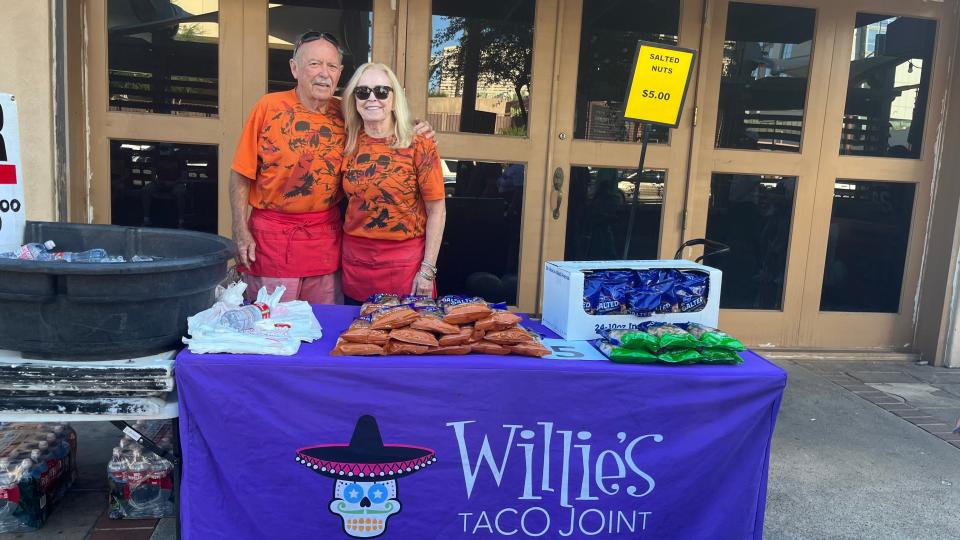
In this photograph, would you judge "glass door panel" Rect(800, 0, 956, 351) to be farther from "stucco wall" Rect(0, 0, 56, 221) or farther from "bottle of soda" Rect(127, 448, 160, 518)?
"stucco wall" Rect(0, 0, 56, 221)

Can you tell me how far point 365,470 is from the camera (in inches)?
91.7

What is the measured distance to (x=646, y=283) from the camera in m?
2.69

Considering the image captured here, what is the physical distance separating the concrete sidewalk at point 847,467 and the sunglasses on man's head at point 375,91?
1805 millimetres

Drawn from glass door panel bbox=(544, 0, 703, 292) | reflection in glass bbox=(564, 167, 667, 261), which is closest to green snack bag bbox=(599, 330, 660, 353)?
glass door panel bbox=(544, 0, 703, 292)

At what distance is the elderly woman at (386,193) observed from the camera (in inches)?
112

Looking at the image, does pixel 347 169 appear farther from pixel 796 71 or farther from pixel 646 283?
pixel 796 71

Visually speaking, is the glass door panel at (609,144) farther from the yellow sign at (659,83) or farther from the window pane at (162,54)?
the window pane at (162,54)

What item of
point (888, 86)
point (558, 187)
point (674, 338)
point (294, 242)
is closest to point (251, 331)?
point (294, 242)

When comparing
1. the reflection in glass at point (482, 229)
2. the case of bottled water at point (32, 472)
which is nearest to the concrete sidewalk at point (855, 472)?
the reflection in glass at point (482, 229)

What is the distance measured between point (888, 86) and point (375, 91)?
13.2ft

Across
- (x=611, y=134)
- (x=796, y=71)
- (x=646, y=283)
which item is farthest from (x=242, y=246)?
(x=796, y=71)

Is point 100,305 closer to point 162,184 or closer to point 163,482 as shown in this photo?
point 163,482

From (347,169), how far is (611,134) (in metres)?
2.40

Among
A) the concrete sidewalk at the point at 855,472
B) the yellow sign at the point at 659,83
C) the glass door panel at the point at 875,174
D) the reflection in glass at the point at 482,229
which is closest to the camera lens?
the concrete sidewalk at the point at 855,472
